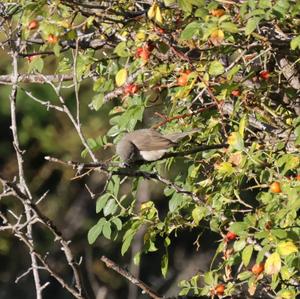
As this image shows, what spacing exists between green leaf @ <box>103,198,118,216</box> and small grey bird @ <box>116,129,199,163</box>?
231 millimetres

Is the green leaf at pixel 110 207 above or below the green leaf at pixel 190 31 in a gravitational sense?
below

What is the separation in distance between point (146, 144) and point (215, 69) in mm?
1282

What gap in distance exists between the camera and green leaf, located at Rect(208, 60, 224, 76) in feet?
10.1

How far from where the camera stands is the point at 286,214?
2893 millimetres

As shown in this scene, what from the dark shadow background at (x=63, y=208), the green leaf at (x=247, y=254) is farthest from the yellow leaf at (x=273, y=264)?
the dark shadow background at (x=63, y=208)

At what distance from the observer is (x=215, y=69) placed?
309 centimetres

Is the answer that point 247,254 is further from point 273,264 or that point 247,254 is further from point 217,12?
point 217,12

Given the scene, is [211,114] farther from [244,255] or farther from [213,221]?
[244,255]

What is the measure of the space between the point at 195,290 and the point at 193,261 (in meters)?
5.40

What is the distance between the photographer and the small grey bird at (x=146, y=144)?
12.2ft

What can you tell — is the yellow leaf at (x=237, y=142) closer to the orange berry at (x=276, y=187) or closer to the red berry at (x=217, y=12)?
the orange berry at (x=276, y=187)

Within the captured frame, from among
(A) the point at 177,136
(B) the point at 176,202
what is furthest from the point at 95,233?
(A) the point at 177,136

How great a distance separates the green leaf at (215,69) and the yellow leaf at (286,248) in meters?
0.72

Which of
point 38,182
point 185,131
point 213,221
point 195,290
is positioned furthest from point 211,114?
point 38,182
